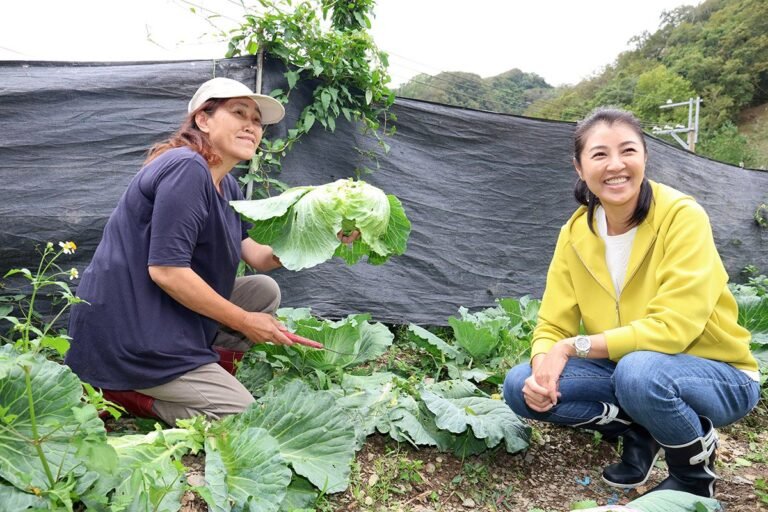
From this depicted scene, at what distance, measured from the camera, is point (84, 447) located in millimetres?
1496

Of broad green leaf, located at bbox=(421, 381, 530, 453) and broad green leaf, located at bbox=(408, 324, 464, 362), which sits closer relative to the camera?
broad green leaf, located at bbox=(421, 381, 530, 453)

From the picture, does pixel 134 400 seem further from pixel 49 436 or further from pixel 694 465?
pixel 694 465

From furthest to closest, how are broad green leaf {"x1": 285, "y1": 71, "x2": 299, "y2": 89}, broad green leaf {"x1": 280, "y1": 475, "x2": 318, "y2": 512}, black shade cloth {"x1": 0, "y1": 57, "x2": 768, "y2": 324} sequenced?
broad green leaf {"x1": 285, "y1": 71, "x2": 299, "y2": 89} < black shade cloth {"x1": 0, "y1": 57, "x2": 768, "y2": 324} < broad green leaf {"x1": 280, "y1": 475, "x2": 318, "y2": 512}

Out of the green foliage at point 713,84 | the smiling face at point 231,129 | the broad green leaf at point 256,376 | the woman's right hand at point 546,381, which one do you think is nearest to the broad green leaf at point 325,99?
the smiling face at point 231,129

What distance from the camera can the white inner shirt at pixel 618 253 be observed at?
2.32 metres

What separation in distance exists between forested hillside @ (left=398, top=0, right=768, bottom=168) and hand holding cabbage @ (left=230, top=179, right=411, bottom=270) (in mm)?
32894

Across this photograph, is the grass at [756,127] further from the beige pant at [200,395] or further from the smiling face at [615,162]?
the beige pant at [200,395]

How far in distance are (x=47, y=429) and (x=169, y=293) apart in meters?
0.68

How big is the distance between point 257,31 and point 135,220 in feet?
6.10

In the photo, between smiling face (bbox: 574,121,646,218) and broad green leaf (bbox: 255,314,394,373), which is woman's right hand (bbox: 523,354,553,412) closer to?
smiling face (bbox: 574,121,646,218)

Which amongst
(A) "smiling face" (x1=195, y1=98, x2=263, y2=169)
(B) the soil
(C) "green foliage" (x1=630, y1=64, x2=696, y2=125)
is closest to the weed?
(B) the soil

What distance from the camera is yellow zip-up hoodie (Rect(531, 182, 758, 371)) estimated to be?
6.78ft

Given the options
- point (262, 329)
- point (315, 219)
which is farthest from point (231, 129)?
point (262, 329)

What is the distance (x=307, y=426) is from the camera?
218 centimetres
